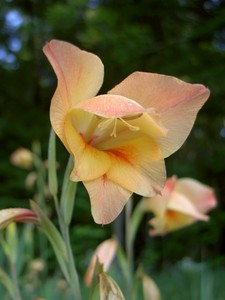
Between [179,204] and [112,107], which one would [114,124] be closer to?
[112,107]

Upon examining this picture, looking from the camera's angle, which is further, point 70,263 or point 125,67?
point 125,67

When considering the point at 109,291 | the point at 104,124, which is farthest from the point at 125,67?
the point at 109,291

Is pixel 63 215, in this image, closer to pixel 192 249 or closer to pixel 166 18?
pixel 166 18

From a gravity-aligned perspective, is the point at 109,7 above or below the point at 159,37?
above

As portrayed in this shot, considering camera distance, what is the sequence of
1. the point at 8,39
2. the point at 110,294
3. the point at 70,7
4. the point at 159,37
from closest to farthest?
1. the point at 110,294
2. the point at 70,7
3. the point at 159,37
4. the point at 8,39

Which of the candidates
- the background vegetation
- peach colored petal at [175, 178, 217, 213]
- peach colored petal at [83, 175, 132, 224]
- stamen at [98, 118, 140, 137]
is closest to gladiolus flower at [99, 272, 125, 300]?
peach colored petal at [83, 175, 132, 224]

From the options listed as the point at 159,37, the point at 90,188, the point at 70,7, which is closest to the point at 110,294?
the point at 90,188

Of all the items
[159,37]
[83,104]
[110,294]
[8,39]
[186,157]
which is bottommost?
[186,157]
